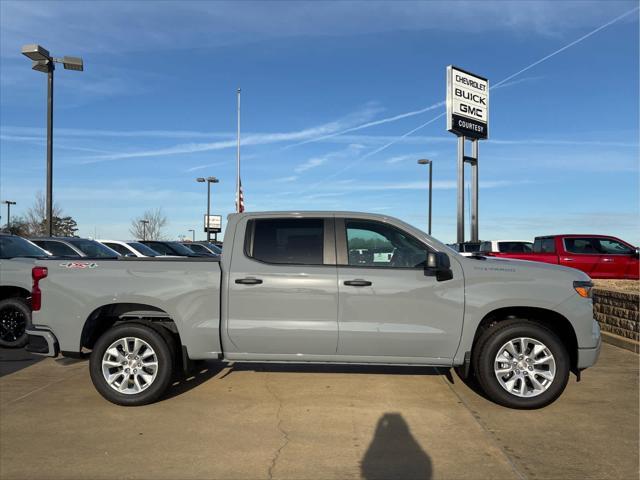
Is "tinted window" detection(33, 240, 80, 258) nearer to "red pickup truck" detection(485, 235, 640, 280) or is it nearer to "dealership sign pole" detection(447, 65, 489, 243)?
"red pickup truck" detection(485, 235, 640, 280)

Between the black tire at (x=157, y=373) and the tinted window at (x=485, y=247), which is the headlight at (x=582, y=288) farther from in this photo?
the tinted window at (x=485, y=247)

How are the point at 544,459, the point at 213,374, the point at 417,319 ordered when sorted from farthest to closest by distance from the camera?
the point at 213,374 < the point at 417,319 < the point at 544,459

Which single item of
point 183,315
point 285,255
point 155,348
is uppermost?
point 285,255

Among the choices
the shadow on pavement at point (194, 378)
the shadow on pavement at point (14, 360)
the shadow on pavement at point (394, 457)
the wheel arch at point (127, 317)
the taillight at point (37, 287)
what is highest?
the taillight at point (37, 287)

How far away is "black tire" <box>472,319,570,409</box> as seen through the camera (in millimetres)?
4934

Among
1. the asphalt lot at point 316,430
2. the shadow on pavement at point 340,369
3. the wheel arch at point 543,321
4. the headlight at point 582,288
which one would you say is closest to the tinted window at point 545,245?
the asphalt lot at point 316,430

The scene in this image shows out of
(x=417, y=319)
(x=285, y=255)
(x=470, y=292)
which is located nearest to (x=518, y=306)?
(x=470, y=292)

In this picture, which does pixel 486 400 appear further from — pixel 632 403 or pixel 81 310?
pixel 81 310

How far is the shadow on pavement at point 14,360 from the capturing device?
6.59 m

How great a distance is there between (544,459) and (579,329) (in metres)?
1.60

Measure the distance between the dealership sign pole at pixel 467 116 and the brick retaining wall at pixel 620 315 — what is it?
41.0 ft

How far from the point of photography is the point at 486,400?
5297mm

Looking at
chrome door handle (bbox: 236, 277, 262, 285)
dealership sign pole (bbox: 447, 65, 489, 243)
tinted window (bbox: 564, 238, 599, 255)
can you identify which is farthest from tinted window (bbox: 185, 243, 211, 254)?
chrome door handle (bbox: 236, 277, 262, 285)

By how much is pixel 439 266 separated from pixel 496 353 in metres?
1.07
